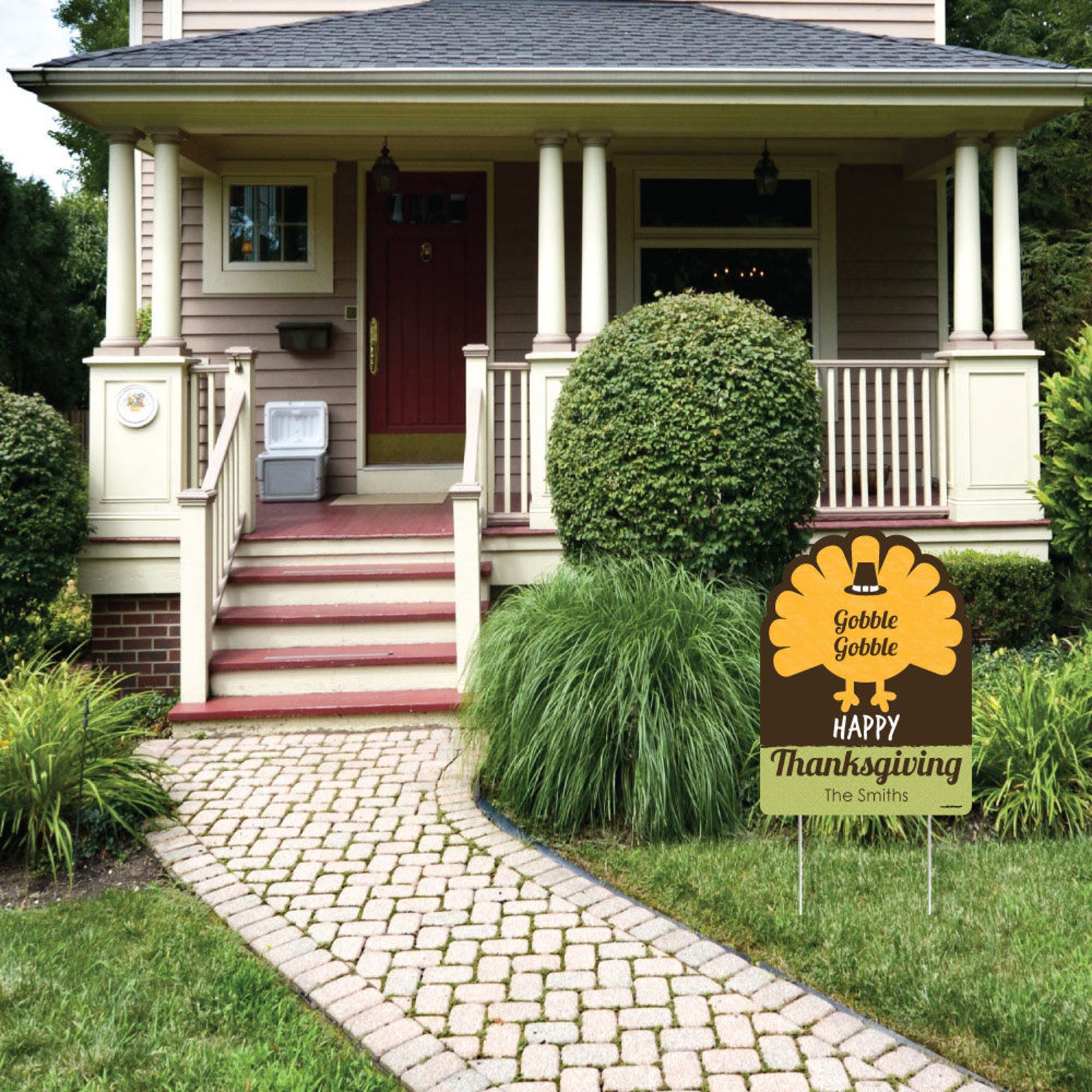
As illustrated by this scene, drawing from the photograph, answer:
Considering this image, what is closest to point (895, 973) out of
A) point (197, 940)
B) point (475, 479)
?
point (197, 940)

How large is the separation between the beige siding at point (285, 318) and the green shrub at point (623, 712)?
14.9 feet

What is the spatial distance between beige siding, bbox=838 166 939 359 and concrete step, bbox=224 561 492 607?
4332mm

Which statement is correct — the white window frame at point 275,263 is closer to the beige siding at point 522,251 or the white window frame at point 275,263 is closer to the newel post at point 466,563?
the beige siding at point 522,251

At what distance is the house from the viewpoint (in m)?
6.21

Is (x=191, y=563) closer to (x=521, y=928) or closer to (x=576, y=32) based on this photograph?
(x=521, y=928)

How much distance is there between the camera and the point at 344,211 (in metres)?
8.50

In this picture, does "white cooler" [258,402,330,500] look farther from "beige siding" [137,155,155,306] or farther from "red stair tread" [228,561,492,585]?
"red stair tread" [228,561,492,585]

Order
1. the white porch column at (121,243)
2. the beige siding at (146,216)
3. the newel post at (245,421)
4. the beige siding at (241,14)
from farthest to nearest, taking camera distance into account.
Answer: the beige siding at (146,216), the beige siding at (241,14), the white porch column at (121,243), the newel post at (245,421)

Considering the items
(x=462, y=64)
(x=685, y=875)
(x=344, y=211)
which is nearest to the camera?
(x=685, y=875)

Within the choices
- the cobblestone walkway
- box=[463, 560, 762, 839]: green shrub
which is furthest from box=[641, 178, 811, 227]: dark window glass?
the cobblestone walkway

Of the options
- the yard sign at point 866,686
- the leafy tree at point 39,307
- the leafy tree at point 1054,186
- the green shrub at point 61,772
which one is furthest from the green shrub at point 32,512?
the leafy tree at point 39,307

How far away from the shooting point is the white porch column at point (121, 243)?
6645mm

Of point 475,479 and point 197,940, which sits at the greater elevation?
point 475,479

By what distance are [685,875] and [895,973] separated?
0.83 meters
